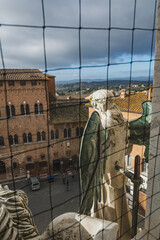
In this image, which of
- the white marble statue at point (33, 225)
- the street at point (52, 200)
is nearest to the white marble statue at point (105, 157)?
the white marble statue at point (33, 225)

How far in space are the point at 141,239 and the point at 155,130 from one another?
40 cm

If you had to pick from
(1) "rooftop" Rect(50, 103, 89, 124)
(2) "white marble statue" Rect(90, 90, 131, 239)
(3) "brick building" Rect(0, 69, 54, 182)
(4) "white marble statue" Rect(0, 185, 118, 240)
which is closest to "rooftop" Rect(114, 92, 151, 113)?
(1) "rooftop" Rect(50, 103, 89, 124)

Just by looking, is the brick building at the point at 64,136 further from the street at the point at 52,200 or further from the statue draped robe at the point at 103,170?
the statue draped robe at the point at 103,170

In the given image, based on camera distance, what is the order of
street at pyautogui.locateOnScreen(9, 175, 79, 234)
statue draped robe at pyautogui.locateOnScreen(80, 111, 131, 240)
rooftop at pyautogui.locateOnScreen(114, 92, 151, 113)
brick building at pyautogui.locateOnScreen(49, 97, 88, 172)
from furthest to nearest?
brick building at pyautogui.locateOnScreen(49, 97, 88, 172)
rooftop at pyautogui.locateOnScreen(114, 92, 151, 113)
street at pyautogui.locateOnScreen(9, 175, 79, 234)
statue draped robe at pyautogui.locateOnScreen(80, 111, 131, 240)

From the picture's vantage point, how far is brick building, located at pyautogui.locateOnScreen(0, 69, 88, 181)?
5293 millimetres

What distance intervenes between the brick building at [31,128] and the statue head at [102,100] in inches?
166

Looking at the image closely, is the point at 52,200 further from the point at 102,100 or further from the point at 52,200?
the point at 102,100

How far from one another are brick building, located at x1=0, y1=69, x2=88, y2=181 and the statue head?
4.21 m

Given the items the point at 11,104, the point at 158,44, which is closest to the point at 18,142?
the point at 11,104

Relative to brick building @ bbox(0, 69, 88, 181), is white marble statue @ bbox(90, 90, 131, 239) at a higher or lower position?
higher

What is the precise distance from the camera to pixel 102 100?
2.69ft

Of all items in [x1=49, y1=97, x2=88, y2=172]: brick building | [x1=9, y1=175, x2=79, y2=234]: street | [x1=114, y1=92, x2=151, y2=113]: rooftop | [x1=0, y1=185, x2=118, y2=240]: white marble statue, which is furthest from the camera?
[x1=49, y1=97, x2=88, y2=172]: brick building

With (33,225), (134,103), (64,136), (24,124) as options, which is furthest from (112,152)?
(64,136)

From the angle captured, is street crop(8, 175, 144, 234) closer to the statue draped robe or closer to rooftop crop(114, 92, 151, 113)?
rooftop crop(114, 92, 151, 113)
